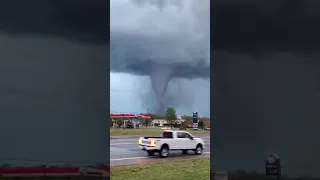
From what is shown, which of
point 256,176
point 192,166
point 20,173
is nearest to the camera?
point 256,176

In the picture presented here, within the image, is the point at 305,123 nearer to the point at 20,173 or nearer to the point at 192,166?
the point at 192,166

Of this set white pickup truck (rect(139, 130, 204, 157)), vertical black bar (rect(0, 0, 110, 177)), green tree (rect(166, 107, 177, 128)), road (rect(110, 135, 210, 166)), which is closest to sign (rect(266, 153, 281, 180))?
vertical black bar (rect(0, 0, 110, 177))

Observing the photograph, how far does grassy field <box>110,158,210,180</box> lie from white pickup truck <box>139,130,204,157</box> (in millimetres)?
1206

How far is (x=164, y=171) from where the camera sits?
733 cm

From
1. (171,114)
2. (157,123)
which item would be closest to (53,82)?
(171,114)

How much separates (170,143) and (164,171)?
2246 millimetres

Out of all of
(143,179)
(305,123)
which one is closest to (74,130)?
(143,179)

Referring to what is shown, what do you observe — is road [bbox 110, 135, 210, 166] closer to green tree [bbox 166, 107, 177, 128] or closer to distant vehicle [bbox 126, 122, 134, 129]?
green tree [bbox 166, 107, 177, 128]

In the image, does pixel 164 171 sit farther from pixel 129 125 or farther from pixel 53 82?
pixel 129 125

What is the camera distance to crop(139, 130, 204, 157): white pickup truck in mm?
9414

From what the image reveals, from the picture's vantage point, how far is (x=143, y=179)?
676 centimetres

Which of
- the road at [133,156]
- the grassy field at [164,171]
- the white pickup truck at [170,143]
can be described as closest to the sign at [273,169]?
the grassy field at [164,171]

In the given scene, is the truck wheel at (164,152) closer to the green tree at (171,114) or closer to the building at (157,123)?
the green tree at (171,114)

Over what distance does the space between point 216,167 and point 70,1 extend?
299 centimetres
